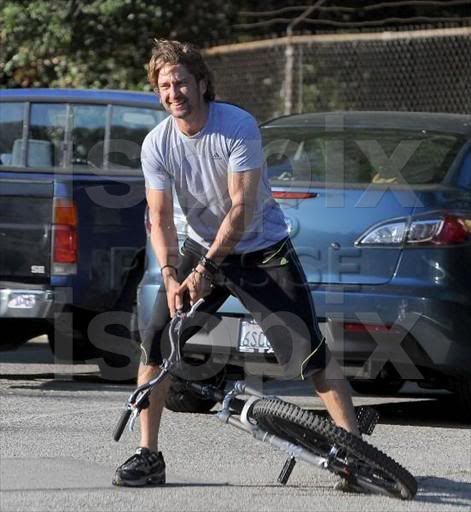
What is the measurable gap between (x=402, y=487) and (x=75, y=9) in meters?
10.6

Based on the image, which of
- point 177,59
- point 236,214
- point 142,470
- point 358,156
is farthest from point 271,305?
point 358,156

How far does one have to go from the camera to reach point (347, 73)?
1408cm

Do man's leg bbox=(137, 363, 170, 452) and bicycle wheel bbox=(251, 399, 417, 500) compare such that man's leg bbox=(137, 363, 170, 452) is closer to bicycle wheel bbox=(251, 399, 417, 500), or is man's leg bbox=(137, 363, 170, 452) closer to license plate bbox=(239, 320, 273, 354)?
bicycle wheel bbox=(251, 399, 417, 500)

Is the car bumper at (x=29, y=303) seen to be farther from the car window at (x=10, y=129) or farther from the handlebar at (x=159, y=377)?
the handlebar at (x=159, y=377)

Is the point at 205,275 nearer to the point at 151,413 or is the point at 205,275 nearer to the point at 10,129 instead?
the point at 151,413

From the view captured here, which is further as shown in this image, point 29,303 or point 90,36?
point 90,36

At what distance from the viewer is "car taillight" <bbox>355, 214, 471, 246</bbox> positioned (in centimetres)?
727

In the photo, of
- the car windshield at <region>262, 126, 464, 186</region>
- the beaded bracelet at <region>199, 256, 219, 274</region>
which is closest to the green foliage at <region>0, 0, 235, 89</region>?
the car windshield at <region>262, 126, 464, 186</region>

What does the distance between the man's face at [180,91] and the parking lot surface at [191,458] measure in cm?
154

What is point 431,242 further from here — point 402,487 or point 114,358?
point 114,358

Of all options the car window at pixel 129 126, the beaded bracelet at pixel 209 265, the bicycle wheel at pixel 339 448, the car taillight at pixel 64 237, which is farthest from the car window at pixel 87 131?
the bicycle wheel at pixel 339 448

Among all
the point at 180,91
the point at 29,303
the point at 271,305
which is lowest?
the point at 29,303

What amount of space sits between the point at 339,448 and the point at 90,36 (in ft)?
35.0

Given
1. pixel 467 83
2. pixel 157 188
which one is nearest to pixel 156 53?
pixel 157 188
